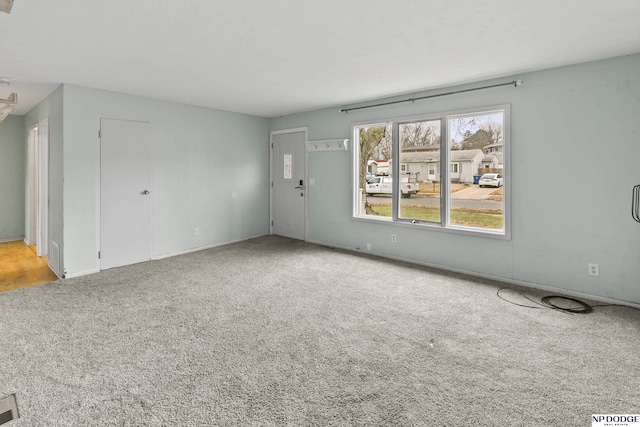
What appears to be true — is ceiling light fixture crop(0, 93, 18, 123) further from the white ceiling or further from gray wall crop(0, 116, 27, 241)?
gray wall crop(0, 116, 27, 241)

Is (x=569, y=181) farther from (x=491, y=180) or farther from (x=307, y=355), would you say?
(x=307, y=355)

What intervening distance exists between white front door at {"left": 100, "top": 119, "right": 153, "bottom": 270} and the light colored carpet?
2.65 ft

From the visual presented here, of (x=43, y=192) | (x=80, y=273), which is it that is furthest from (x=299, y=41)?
(x=43, y=192)

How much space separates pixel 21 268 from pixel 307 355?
4.63 meters

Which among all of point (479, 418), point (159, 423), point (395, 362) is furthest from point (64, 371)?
point (479, 418)

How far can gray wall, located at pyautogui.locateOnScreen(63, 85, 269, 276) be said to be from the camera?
420 cm

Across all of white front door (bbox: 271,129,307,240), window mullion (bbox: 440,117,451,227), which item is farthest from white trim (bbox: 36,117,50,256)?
window mullion (bbox: 440,117,451,227)

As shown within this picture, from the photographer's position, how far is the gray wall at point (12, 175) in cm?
606

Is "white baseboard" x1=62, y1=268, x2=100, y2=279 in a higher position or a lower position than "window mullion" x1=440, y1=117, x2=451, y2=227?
lower

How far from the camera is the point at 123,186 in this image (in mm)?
4641

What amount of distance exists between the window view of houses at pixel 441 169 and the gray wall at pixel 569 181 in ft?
0.73

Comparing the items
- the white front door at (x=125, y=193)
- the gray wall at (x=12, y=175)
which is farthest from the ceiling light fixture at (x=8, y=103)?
the gray wall at (x=12, y=175)

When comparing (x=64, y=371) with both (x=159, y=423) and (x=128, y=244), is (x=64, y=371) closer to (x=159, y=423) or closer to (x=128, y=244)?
(x=159, y=423)

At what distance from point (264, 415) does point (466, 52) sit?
3284mm
